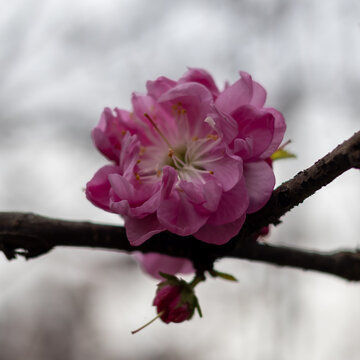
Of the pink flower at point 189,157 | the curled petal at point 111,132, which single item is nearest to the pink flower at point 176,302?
the pink flower at point 189,157

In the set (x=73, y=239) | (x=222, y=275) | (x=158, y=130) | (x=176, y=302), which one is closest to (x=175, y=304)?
(x=176, y=302)

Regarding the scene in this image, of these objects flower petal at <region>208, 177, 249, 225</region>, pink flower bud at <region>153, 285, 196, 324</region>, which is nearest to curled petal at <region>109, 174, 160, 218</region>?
flower petal at <region>208, 177, 249, 225</region>

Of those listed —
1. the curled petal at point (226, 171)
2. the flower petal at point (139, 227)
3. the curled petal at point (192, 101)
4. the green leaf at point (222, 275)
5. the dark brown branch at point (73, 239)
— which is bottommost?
Result: the green leaf at point (222, 275)

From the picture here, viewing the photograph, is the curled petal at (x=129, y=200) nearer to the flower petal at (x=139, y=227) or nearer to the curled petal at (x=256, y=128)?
the flower petal at (x=139, y=227)

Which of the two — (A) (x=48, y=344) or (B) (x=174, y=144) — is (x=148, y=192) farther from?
(A) (x=48, y=344)

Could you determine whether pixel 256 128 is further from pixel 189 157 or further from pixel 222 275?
pixel 222 275

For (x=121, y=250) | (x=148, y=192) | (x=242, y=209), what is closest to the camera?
(x=242, y=209)

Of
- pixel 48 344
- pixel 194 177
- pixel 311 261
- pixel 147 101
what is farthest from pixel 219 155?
pixel 48 344

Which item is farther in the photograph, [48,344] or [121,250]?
[48,344]
